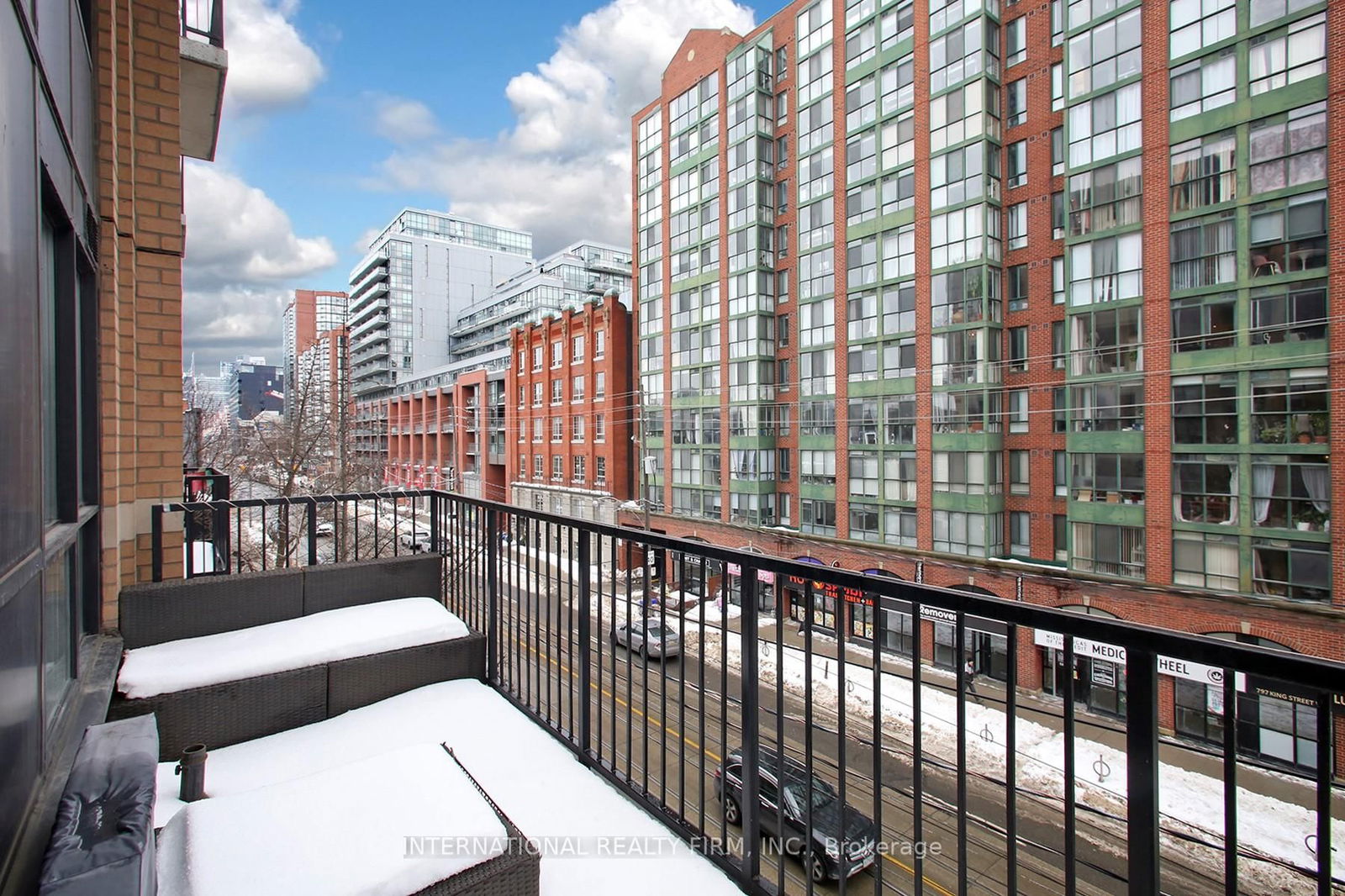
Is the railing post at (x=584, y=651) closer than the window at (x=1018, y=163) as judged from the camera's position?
Yes

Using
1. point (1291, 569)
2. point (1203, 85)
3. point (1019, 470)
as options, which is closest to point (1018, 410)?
point (1019, 470)

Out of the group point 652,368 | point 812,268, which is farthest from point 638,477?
point 812,268

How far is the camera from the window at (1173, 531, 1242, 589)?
1325 centimetres

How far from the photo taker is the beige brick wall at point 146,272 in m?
3.88

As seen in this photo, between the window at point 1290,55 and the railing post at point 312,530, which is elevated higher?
the window at point 1290,55

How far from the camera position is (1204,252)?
44.9ft

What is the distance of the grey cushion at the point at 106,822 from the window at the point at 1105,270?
18.1 meters

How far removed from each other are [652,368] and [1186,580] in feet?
63.1

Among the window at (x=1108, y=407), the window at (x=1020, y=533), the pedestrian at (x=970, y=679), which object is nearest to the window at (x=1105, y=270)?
the window at (x=1108, y=407)

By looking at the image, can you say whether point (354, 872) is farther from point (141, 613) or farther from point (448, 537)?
point (448, 537)

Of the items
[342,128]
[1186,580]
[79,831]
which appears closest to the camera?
[79,831]

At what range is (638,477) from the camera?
98.3ft

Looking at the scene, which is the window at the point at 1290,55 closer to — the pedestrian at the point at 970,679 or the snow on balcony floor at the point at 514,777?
the pedestrian at the point at 970,679

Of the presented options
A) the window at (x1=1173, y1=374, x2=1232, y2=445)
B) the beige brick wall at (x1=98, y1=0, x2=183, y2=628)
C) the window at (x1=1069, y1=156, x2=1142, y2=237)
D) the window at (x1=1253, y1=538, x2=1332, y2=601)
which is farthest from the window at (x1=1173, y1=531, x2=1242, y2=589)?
the beige brick wall at (x1=98, y1=0, x2=183, y2=628)
